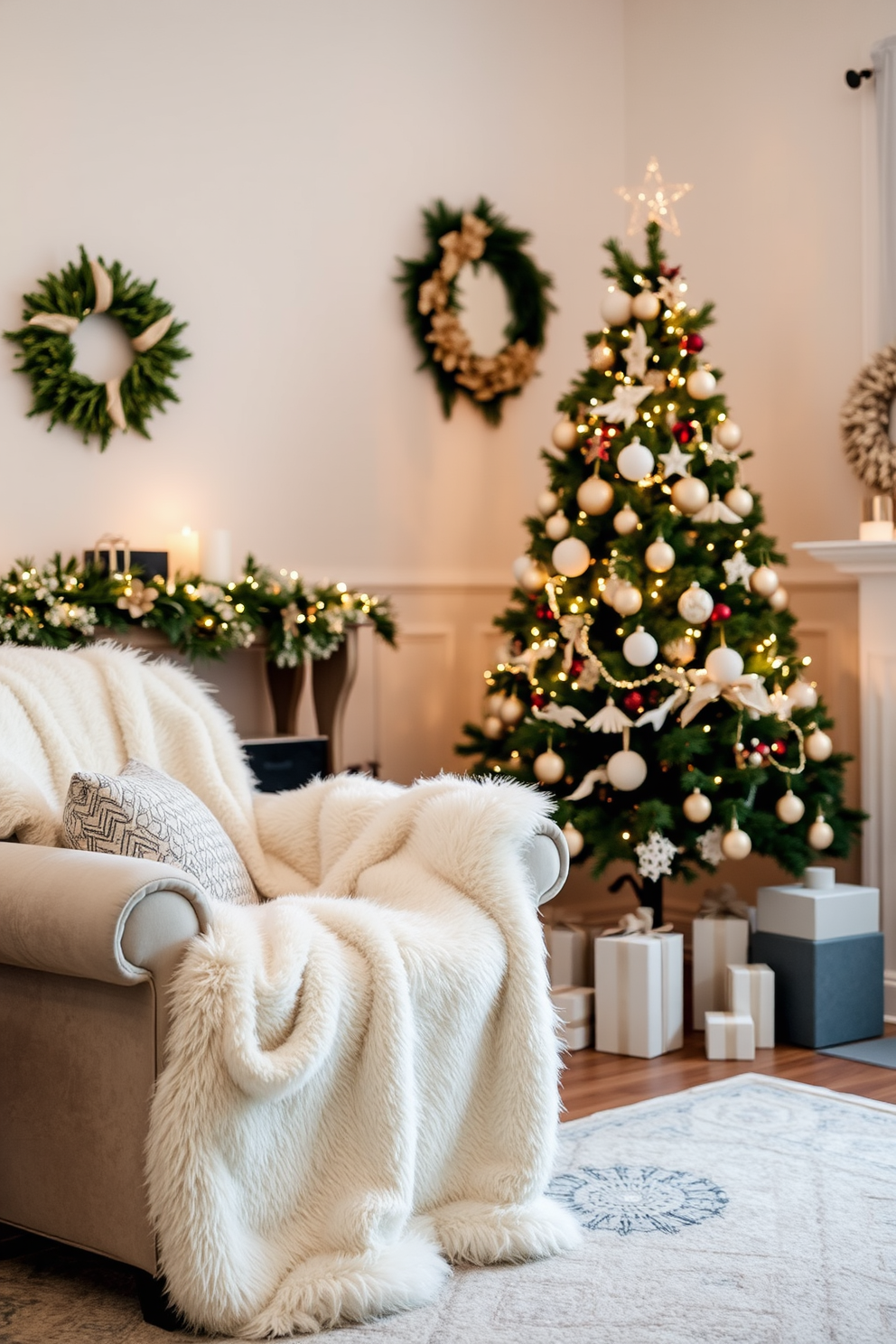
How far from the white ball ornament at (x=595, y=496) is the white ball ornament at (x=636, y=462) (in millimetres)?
77

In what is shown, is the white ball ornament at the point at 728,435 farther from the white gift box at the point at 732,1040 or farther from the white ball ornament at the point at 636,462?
the white gift box at the point at 732,1040

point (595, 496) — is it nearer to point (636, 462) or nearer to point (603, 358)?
point (636, 462)

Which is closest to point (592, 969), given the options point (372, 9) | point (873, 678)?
point (873, 678)

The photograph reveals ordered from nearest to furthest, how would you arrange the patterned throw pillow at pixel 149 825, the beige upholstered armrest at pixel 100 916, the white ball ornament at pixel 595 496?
the beige upholstered armrest at pixel 100 916 < the patterned throw pillow at pixel 149 825 < the white ball ornament at pixel 595 496

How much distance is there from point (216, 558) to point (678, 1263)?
210 cm

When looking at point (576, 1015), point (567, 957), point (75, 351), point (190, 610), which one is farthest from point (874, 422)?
point (75, 351)

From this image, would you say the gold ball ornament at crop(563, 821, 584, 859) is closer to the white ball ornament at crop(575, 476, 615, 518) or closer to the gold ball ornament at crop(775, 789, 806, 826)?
the gold ball ornament at crop(775, 789, 806, 826)

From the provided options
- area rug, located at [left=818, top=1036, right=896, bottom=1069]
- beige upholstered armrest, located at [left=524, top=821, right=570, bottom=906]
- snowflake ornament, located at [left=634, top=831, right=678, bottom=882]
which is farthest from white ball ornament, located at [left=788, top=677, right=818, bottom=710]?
beige upholstered armrest, located at [left=524, top=821, right=570, bottom=906]

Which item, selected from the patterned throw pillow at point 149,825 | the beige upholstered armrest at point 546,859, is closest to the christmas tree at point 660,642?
the beige upholstered armrest at point 546,859

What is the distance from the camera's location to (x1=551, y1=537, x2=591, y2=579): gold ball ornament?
357 centimetres

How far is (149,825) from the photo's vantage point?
229 cm

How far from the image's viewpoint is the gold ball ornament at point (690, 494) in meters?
3.50

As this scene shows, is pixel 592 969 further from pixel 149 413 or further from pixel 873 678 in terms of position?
pixel 149 413

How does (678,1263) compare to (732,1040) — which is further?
(732,1040)
